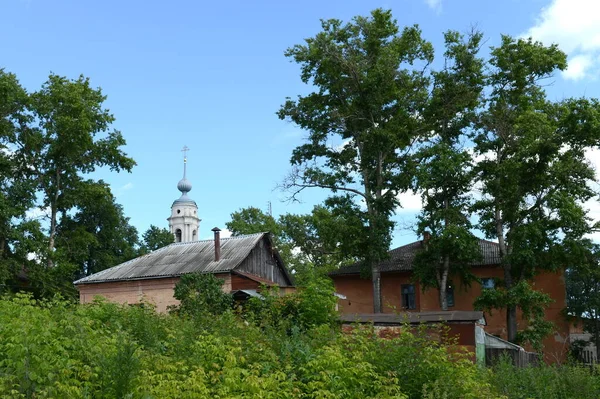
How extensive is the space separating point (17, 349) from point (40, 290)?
80.8ft

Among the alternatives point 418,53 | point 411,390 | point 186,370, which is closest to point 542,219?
point 418,53

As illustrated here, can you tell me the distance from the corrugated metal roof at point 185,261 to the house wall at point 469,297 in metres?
5.64

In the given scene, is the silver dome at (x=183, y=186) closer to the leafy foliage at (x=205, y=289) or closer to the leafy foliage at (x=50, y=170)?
the leafy foliage at (x=50, y=170)

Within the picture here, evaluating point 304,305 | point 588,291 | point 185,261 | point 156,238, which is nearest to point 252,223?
point 156,238

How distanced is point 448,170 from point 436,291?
26.5ft

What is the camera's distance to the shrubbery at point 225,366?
22.6ft

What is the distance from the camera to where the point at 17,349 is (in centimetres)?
736

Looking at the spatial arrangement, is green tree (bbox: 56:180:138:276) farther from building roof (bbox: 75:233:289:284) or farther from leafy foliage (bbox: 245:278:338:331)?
leafy foliage (bbox: 245:278:338:331)

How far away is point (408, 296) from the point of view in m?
33.6

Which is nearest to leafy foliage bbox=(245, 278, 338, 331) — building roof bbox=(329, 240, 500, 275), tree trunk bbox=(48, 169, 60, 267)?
building roof bbox=(329, 240, 500, 275)

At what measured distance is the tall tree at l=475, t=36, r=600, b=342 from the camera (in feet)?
85.3

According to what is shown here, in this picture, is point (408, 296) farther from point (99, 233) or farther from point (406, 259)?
point (99, 233)

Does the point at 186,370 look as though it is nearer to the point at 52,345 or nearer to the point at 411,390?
the point at 52,345

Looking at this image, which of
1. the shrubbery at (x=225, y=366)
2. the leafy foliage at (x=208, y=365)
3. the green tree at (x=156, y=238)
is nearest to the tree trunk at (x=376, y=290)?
the shrubbery at (x=225, y=366)
